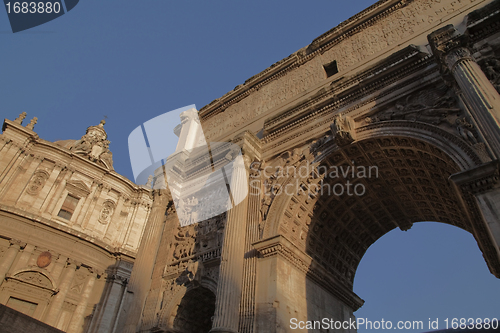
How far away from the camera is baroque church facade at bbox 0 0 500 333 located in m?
9.06

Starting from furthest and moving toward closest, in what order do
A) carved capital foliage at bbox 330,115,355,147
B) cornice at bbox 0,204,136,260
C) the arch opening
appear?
cornice at bbox 0,204,136,260, the arch opening, carved capital foliage at bbox 330,115,355,147

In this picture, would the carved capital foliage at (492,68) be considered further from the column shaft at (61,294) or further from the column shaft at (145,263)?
the column shaft at (61,294)

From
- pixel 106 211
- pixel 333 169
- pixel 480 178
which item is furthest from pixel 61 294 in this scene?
pixel 480 178

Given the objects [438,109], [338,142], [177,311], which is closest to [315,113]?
[338,142]

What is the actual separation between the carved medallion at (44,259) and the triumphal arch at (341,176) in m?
15.2

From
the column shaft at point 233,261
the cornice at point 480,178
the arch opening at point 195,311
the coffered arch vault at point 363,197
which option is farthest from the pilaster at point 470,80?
the arch opening at point 195,311

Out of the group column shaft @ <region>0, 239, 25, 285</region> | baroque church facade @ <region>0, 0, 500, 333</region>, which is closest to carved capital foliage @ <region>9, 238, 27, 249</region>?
column shaft @ <region>0, 239, 25, 285</region>

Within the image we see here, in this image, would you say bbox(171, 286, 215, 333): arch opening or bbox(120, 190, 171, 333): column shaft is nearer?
bbox(120, 190, 171, 333): column shaft

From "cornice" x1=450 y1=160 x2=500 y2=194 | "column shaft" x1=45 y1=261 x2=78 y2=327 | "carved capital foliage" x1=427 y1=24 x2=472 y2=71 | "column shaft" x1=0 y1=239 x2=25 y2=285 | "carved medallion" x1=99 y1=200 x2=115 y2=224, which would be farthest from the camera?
"carved medallion" x1=99 y1=200 x2=115 y2=224

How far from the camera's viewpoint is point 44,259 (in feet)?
80.7

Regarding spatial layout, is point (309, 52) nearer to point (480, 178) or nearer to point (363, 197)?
point (363, 197)

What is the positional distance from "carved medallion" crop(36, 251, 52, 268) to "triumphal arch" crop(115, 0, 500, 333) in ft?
49.9

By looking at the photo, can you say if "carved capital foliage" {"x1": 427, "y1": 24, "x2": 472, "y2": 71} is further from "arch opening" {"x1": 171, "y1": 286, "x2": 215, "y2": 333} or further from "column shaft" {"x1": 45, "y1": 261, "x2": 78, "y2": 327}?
"column shaft" {"x1": 45, "y1": 261, "x2": 78, "y2": 327}

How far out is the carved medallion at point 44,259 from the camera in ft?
79.9
